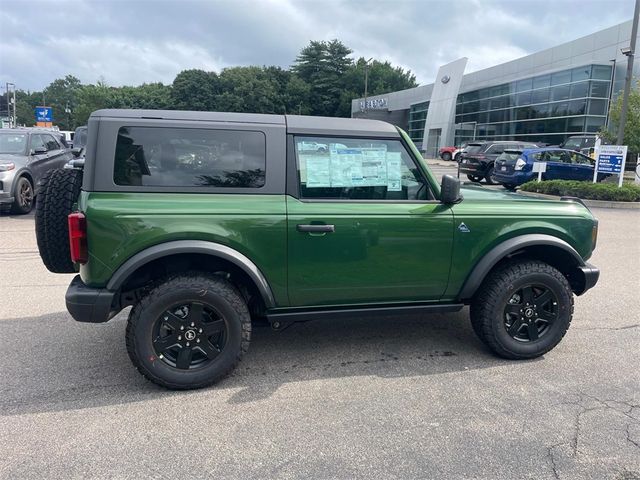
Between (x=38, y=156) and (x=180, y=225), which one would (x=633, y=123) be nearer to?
(x=38, y=156)

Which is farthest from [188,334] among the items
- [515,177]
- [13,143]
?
[515,177]

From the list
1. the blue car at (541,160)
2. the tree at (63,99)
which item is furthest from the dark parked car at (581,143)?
the tree at (63,99)

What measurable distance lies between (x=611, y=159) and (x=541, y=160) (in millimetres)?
2271

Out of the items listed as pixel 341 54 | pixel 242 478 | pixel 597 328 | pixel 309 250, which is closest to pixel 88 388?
pixel 242 478

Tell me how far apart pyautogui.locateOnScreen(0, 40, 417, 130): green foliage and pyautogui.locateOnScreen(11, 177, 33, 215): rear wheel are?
71.3 m

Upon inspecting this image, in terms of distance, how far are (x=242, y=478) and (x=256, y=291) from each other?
4.41 ft

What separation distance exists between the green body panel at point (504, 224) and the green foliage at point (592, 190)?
1113 centimetres

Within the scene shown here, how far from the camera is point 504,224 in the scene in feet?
12.1

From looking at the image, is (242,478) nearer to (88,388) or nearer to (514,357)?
(88,388)

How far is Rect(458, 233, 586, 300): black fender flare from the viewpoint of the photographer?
3621 millimetres

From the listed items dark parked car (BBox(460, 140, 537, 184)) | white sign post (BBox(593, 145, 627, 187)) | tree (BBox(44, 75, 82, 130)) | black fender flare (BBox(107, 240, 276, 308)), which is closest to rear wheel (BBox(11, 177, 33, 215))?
black fender flare (BBox(107, 240, 276, 308))

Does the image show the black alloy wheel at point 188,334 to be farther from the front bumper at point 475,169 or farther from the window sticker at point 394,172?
the front bumper at point 475,169

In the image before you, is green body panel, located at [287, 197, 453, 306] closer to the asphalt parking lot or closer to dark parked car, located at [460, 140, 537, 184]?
the asphalt parking lot

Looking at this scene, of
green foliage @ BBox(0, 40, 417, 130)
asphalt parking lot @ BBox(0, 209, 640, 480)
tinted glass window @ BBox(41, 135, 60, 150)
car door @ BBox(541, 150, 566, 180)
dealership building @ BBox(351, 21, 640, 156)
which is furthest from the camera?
green foliage @ BBox(0, 40, 417, 130)
